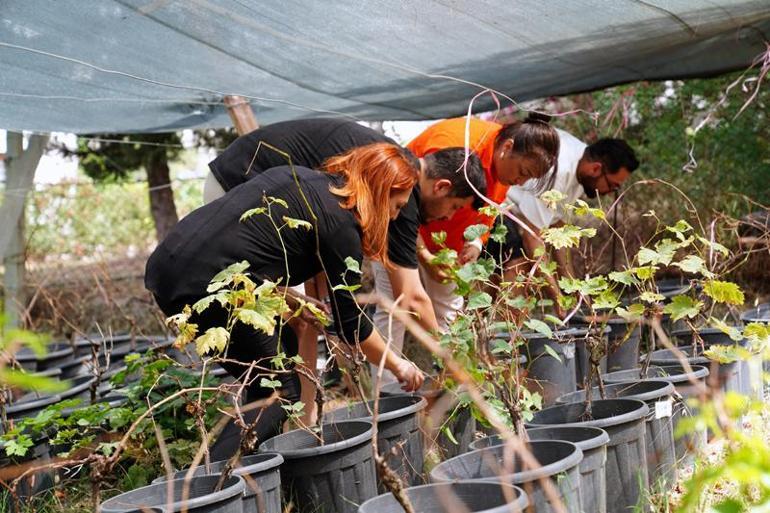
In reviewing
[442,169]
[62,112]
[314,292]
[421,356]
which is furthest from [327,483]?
[62,112]

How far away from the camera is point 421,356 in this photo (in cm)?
459

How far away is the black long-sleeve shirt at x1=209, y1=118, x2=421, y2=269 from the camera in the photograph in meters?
3.14

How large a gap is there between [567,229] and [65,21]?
1.83m

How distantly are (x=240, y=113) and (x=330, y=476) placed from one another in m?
2.36

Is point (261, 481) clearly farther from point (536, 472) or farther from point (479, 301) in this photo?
point (536, 472)

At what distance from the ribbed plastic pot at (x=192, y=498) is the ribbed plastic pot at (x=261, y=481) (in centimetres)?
4

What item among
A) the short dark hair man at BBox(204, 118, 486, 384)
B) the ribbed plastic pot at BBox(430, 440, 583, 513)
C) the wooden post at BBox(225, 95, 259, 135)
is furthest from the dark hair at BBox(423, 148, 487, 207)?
the wooden post at BBox(225, 95, 259, 135)

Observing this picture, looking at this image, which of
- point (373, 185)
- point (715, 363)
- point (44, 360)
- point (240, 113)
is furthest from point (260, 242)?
point (44, 360)

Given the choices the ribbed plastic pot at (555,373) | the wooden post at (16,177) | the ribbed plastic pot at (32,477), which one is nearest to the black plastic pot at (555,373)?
the ribbed plastic pot at (555,373)

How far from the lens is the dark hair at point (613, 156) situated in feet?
14.0

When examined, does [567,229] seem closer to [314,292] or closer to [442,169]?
[442,169]

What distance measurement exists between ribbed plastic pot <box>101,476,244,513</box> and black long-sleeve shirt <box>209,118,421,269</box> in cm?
116

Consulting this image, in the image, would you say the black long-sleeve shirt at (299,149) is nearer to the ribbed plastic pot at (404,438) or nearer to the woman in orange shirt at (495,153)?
the woman in orange shirt at (495,153)

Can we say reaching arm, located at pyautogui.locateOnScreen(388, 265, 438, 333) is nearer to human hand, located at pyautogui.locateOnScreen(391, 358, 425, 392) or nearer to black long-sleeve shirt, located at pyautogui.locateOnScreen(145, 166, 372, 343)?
human hand, located at pyautogui.locateOnScreen(391, 358, 425, 392)
